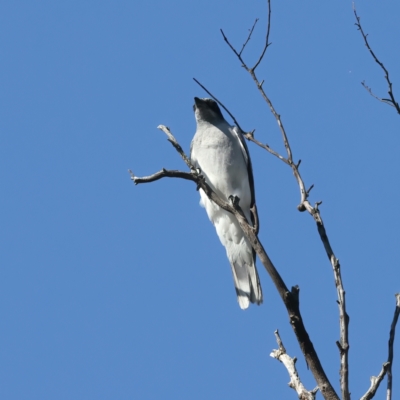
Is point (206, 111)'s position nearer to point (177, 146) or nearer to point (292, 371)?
point (177, 146)

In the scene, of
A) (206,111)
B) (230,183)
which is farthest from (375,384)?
(206,111)

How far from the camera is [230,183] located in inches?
287

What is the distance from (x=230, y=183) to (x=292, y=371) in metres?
3.89

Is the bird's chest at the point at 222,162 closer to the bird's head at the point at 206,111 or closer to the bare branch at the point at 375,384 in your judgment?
the bird's head at the point at 206,111

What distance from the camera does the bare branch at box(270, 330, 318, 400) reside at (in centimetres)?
331

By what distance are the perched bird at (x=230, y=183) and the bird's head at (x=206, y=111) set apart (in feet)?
1.58

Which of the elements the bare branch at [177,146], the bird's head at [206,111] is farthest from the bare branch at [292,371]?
the bird's head at [206,111]

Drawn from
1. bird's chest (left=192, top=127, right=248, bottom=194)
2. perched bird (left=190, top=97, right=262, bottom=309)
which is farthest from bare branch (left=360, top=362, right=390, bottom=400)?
bird's chest (left=192, top=127, right=248, bottom=194)

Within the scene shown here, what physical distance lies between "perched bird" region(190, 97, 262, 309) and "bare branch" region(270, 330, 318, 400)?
124 inches

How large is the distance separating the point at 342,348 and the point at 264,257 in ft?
2.60

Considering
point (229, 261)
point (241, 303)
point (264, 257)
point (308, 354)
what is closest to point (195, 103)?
point (229, 261)

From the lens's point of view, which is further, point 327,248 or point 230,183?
point 230,183

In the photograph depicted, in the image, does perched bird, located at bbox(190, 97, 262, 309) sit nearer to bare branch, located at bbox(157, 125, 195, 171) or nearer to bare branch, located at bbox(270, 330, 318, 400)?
bare branch, located at bbox(157, 125, 195, 171)

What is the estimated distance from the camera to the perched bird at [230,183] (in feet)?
23.3
